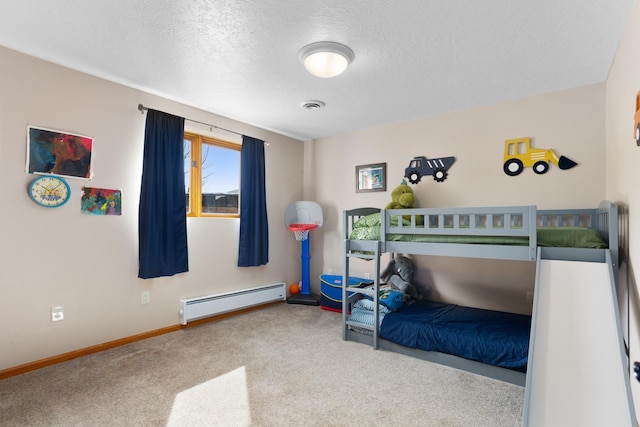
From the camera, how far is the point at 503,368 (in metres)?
2.28

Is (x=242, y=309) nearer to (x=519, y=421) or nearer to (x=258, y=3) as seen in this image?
(x=519, y=421)

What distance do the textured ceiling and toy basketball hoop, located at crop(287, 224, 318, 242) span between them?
5.31 ft

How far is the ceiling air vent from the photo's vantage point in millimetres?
3250

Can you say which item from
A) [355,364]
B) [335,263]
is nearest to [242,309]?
[335,263]

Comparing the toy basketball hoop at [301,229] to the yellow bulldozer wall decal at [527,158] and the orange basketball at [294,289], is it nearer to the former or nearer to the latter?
the orange basketball at [294,289]

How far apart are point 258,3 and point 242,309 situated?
125 inches

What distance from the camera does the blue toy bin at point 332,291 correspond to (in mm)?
3941

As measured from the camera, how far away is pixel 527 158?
10.0 ft

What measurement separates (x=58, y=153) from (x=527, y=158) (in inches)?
156

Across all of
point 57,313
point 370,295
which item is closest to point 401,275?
point 370,295

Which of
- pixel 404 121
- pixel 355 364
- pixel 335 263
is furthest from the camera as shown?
pixel 335 263

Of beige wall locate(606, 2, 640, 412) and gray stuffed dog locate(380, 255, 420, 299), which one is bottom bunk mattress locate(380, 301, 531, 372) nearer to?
gray stuffed dog locate(380, 255, 420, 299)

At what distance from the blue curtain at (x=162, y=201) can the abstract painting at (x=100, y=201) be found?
0.19 meters

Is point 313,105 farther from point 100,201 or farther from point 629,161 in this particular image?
point 629,161
